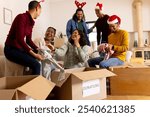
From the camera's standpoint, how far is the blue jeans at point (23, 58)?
2.26 meters

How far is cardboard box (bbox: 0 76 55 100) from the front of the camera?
1.21 m

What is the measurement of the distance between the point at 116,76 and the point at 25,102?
1.28 m

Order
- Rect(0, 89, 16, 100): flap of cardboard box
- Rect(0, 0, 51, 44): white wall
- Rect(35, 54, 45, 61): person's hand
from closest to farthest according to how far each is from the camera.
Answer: Rect(0, 89, 16, 100): flap of cardboard box
Rect(35, 54, 45, 61): person's hand
Rect(0, 0, 51, 44): white wall

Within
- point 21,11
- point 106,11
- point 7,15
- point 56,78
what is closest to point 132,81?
point 56,78

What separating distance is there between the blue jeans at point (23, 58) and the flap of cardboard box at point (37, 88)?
0.76m

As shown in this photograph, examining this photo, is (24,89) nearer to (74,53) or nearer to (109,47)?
(74,53)

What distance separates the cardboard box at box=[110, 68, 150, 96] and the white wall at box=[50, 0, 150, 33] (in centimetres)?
361

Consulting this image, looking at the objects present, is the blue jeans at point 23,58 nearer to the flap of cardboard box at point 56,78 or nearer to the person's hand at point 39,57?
the person's hand at point 39,57

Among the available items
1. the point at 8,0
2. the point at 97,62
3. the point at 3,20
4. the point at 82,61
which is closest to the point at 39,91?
the point at 82,61

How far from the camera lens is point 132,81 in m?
2.24

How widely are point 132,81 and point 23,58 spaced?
3.76 ft

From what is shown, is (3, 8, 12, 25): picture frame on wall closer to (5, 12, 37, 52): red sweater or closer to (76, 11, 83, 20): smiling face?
(76, 11, 83, 20): smiling face

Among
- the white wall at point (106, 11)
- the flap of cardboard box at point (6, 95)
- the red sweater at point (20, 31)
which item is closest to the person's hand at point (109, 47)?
the red sweater at point (20, 31)

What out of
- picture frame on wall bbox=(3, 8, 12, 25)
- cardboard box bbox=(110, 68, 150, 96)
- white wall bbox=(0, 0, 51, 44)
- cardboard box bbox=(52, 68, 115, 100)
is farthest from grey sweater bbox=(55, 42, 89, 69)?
picture frame on wall bbox=(3, 8, 12, 25)
